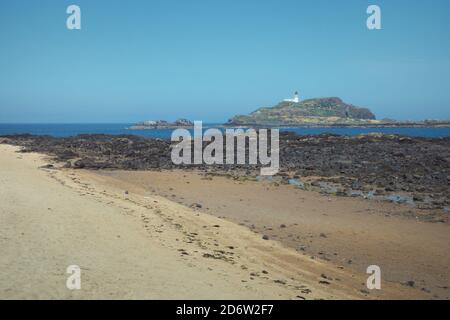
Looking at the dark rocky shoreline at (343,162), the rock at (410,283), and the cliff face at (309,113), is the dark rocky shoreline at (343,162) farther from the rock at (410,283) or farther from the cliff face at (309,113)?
the cliff face at (309,113)

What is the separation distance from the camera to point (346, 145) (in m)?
38.7

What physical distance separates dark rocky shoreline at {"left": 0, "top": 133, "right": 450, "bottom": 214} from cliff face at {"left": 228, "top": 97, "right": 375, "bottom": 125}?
110584 millimetres

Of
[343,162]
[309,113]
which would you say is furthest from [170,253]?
[309,113]

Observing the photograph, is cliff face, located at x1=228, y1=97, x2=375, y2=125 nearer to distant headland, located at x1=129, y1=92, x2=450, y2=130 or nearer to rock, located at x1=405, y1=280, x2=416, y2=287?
distant headland, located at x1=129, y1=92, x2=450, y2=130

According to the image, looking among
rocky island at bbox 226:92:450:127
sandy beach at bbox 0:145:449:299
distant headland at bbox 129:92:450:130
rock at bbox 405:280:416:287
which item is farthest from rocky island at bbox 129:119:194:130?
rock at bbox 405:280:416:287

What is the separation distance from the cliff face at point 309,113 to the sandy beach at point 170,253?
139 meters

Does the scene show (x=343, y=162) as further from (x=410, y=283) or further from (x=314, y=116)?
(x=314, y=116)

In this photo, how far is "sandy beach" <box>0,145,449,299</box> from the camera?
6668 mm

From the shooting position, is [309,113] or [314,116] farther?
[309,113]

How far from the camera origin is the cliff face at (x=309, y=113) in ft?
520

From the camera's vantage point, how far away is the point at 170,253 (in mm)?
8891

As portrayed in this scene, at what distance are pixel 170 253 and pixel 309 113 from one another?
543 ft

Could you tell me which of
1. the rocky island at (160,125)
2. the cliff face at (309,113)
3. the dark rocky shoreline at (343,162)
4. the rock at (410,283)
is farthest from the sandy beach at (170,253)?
the cliff face at (309,113)

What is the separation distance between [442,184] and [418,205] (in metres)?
5.16
